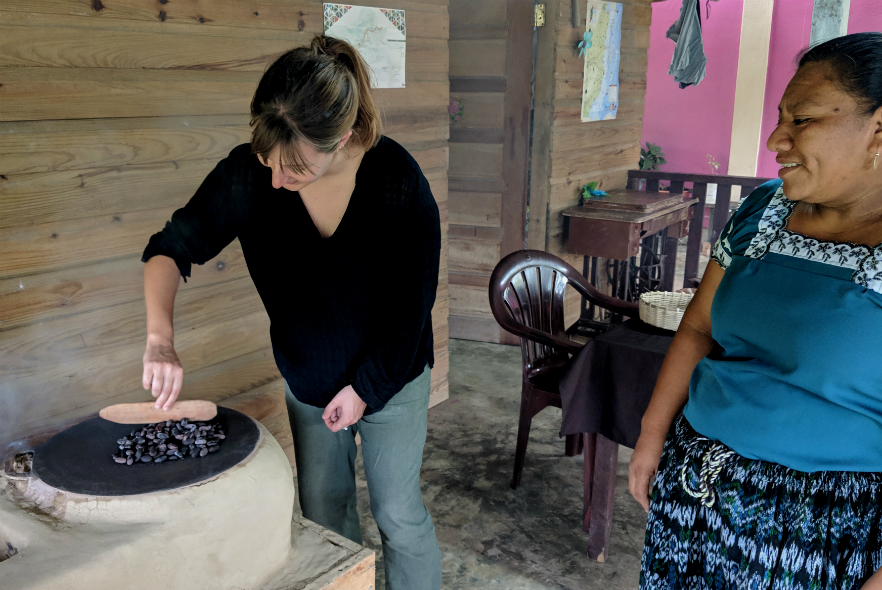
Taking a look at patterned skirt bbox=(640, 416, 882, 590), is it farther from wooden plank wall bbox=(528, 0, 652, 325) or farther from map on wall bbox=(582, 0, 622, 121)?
map on wall bbox=(582, 0, 622, 121)

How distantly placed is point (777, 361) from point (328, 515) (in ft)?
3.69

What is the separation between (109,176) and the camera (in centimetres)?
190

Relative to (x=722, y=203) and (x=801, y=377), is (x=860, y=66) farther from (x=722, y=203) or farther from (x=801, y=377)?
(x=722, y=203)

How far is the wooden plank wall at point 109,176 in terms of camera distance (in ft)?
5.66

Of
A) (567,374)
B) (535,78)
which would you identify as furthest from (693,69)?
(567,374)

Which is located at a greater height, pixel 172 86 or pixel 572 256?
pixel 172 86

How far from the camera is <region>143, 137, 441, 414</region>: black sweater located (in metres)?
1.43

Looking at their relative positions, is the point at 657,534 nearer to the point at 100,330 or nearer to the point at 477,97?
the point at 100,330

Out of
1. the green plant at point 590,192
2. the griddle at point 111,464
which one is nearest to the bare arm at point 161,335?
the griddle at point 111,464

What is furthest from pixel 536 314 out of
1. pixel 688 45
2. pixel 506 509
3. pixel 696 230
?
pixel 688 45

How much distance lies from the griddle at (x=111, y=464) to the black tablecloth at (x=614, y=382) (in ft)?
3.71

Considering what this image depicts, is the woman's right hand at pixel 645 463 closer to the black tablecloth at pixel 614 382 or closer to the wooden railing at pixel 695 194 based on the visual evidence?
the black tablecloth at pixel 614 382

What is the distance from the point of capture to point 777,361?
116 cm

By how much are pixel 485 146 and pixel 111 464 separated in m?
3.38
